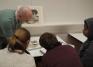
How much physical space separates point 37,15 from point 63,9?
53 centimetres

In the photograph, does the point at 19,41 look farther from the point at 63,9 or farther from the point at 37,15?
the point at 63,9

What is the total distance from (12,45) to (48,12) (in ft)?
5.98

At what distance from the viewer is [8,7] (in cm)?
336

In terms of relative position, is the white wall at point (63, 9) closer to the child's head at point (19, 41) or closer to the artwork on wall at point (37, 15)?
the artwork on wall at point (37, 15)

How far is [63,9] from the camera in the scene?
143 inches

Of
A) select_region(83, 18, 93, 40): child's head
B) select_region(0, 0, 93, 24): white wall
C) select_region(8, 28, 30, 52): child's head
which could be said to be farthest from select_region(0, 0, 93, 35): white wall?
select_region(8, 28, 30, 52): child's head

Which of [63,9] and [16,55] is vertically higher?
[63,9]

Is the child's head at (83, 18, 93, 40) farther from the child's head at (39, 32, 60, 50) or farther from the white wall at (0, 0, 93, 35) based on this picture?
the white wall at (0, 0, 93, 35)

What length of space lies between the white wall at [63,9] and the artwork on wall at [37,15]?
0.09m

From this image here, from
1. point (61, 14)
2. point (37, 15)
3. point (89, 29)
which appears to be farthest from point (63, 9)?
point (89, 29)

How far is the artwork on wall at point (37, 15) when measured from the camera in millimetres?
3373

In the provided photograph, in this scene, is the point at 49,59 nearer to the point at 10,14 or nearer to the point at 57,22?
the point at 10,14

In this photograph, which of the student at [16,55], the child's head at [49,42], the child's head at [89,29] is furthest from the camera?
the child's head at [89,29]

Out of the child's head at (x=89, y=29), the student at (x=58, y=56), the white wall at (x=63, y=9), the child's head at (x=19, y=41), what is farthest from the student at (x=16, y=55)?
the white wall at (x=63, y=9)
